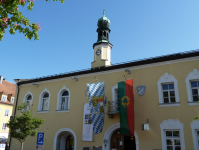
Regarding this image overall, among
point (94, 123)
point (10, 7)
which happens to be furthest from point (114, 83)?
point (10, 7)

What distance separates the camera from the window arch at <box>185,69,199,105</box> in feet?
39.4

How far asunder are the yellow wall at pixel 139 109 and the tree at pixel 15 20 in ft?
29.1

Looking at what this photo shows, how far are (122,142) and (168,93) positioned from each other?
15.8ft

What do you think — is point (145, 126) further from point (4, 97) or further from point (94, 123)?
point (4, 97)

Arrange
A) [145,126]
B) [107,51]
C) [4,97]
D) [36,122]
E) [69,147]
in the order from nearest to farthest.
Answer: [145,126]
[36,122]
[69,147]
[107,51]
[4,97]

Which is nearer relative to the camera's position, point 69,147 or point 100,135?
point 100,135

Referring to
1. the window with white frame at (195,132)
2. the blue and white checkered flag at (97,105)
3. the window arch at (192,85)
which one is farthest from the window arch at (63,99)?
the window with white frame at (195,132)

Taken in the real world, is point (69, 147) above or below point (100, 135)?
below

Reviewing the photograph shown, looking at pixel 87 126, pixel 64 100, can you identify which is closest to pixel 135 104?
pixel 87 126

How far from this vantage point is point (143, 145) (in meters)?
12.5

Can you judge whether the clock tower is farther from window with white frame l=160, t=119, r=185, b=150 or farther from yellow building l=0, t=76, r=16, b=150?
yellow building l=0, t=76, r=16, b=150

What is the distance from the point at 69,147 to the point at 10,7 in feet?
43.6

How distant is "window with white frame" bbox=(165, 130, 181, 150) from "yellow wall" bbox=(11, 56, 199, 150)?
0.46m

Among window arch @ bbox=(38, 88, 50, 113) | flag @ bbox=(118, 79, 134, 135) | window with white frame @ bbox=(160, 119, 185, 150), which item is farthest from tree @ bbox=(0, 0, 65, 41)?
window arch @ bbox=(38, 88, 50, 113)
